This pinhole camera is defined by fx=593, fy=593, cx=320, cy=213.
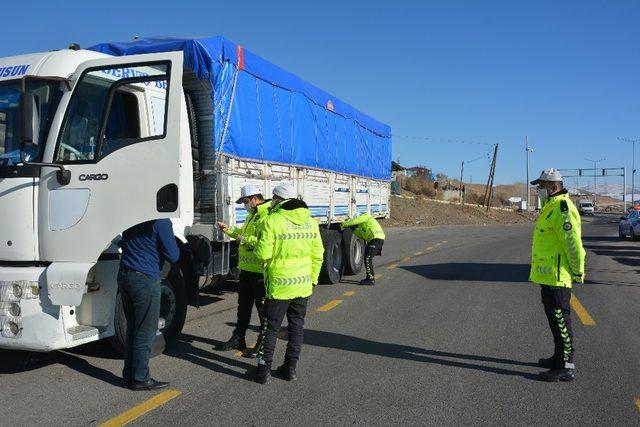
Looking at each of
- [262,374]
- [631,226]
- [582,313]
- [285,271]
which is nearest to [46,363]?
[262,374]

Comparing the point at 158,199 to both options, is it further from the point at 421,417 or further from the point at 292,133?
the point at 292,133

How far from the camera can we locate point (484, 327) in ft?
24.8

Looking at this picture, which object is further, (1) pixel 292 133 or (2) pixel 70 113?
(1) pixel 292 133

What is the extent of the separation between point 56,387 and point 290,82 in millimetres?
5701

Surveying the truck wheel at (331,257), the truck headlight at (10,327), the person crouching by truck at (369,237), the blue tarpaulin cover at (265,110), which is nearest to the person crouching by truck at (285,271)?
the blue tarpaulin cover at (265,110)

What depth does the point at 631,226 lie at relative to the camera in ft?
87.9

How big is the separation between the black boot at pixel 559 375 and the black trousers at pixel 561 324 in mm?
47

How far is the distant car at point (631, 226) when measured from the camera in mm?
26344

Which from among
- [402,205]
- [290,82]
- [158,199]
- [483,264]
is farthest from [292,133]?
[402,205]

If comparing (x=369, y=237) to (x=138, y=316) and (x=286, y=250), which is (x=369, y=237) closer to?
(x=286, y=250)

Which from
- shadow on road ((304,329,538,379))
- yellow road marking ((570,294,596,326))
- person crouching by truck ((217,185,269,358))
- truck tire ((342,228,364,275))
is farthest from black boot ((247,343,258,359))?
truck tire ((342,228,364,275))

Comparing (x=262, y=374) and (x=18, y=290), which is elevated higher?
(x=18, y=290)

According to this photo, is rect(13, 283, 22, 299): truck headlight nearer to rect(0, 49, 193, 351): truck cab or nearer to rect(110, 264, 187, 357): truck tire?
rect(0, 49, 193, 351): truck cab

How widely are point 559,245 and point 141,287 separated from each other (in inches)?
146
